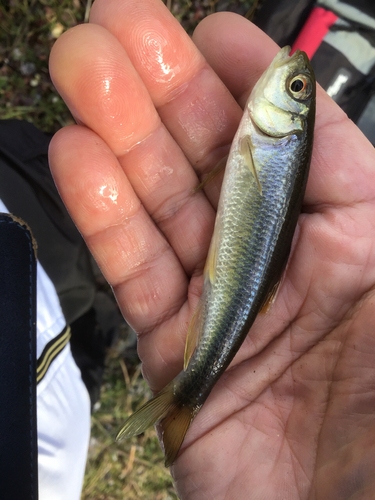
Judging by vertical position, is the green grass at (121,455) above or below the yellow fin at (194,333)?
below

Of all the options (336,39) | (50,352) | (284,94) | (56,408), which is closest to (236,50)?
(284,94)

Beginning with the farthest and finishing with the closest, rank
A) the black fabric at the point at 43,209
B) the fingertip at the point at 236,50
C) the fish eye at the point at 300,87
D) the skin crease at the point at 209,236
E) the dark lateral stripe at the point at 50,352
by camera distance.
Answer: the black fabric at the point at 43,209 → the dark lateral stripe at the point at 50,352 → the fingertip at the point at 236,50 → the fish eye at the point at 300,87 → the skin crease at the point at 209,236

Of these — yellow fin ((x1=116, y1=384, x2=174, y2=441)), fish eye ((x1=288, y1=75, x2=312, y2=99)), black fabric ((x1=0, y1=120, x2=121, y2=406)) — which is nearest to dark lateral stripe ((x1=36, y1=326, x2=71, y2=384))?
black fabric ((x1=0, y1=120, x2=121, y2=406))

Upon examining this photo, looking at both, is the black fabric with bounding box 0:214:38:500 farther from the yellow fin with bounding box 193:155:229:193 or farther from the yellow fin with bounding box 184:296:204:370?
the yellow fin with bounding box 193:155:229:193

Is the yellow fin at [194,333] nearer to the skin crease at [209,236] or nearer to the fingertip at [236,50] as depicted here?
the skin crease at [209,236]

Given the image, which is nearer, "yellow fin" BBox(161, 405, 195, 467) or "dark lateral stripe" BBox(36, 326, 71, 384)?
"yellow fin" BBox(161, 405, 195, 467)

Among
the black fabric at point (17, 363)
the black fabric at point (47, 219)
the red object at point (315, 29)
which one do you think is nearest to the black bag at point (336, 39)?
the red object at point (315, 29)

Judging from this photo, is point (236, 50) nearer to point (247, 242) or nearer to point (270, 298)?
point (247, 242)
